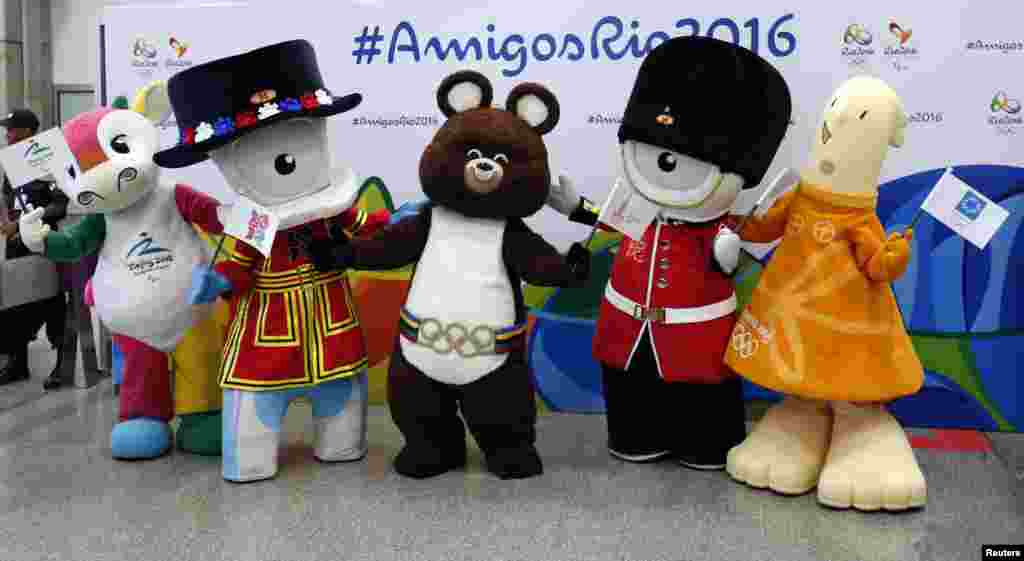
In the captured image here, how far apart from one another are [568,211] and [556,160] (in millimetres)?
569

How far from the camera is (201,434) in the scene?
3447 millimetres

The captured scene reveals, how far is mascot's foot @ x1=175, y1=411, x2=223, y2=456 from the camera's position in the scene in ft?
11.3

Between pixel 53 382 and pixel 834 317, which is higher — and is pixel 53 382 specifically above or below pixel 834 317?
→ below

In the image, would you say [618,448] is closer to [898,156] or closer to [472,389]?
[472,389]

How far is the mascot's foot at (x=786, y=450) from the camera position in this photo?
309 centimetres

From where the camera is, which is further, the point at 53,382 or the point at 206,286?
the point at 53,382

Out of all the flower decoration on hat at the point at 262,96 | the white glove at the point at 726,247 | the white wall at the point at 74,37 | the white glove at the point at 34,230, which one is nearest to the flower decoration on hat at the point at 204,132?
the flower decoration on hat at the point at 262,96

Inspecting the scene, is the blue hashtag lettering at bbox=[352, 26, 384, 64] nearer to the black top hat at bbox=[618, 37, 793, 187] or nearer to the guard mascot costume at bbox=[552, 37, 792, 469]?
the guard mascot costume at bbox=[552, 37, 792, 469]

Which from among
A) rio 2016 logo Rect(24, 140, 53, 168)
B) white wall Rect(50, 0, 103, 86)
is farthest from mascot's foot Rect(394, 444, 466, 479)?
white wall Rect(50, 0, 103, 86)

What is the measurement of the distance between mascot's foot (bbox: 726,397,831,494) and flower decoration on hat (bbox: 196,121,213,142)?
1.84 m

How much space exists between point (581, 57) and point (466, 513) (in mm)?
1732

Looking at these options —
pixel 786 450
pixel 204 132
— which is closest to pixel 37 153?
pixel 204 132

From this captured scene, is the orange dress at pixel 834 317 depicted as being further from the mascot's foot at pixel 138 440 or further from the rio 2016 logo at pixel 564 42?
the mascot's foot at pixel 138 440

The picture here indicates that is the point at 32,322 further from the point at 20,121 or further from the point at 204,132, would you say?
the point at 204,132
